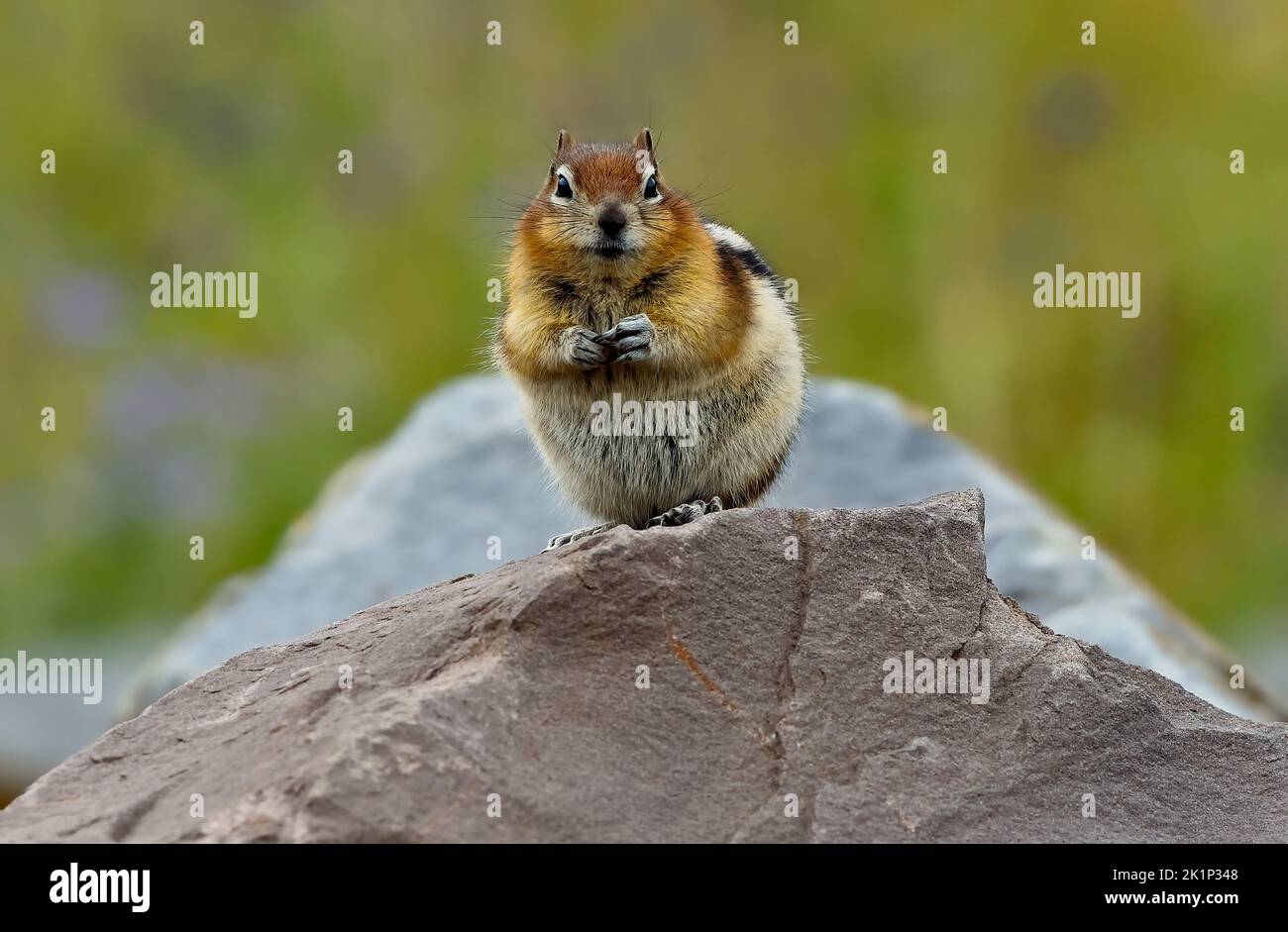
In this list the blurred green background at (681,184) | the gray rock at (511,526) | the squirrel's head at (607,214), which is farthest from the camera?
the blurred green background at (681,184)

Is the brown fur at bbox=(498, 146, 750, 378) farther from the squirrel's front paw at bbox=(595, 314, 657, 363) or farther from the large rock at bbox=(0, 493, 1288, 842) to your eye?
the large rock at bbox=(0, 493, 1288, 842)

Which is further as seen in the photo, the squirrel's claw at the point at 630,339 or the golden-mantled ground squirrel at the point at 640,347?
the golden-mantled ground squirrel at the point at 640,347

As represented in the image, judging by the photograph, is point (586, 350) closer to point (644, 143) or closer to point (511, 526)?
point (644, 143)

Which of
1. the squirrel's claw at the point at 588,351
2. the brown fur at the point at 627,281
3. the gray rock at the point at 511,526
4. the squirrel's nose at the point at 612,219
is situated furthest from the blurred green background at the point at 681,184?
the squirrel's claw at the point at 588,351

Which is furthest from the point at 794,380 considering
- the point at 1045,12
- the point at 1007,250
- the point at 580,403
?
the point at 1045,12

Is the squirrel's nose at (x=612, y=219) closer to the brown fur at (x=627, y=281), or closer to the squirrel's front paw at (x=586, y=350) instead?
the brown fur at (x=627, y=281)

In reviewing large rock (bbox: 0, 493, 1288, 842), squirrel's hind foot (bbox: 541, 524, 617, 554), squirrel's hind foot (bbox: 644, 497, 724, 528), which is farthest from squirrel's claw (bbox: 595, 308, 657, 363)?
large rock (bbox: 0, 493, 1288, 842)

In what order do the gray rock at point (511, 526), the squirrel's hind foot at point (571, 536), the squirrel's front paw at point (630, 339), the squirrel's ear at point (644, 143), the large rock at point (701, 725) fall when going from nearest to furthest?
1. the large rock at point (701, 725)
2. the squirrel's front paw at point (630, 339)
3. the squirrel's hind foot at point (571, 536)
4. the squirrel's ear at point (644, 143)
5. the gray rock at point (511, 526)

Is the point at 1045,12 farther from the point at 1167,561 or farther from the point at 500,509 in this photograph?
the point at 500,509
